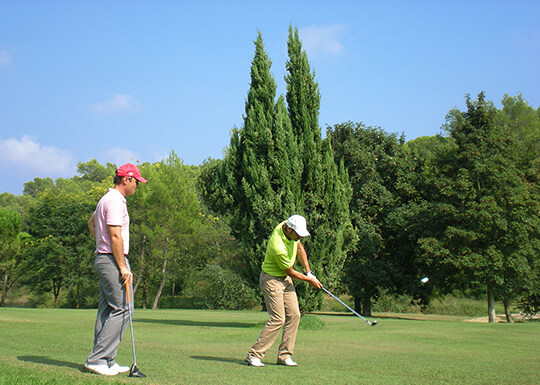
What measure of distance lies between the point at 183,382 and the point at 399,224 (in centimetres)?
2937

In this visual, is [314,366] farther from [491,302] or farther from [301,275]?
[491,302]

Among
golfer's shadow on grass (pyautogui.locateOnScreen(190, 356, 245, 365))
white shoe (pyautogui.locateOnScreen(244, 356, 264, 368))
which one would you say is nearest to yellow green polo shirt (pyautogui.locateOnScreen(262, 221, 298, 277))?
white shoe (pyautogui.locateOnScreen(244, 356, 264, 368))

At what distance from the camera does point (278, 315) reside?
744cm

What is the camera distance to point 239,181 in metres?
19.5

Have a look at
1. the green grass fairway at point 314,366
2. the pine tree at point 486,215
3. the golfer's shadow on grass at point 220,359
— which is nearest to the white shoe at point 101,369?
the green grass fairway at point 314,366

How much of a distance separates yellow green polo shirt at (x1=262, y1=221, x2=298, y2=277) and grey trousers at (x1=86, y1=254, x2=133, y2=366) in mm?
2225

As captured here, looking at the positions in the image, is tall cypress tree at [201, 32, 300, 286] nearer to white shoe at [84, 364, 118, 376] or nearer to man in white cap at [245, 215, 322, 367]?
man in white cap at [245, 215, 322, 367]

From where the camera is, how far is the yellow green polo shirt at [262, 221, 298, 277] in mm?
7348

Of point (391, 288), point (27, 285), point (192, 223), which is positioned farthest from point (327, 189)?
point (27, 285)

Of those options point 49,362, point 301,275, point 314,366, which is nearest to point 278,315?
point 301,275

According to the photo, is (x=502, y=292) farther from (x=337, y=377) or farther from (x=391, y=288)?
(x=337, y=377)

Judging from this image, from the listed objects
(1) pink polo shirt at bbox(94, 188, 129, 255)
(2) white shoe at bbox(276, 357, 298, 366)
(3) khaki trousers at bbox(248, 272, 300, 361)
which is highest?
(1) pink polo shirt at bbox(94, 188, 129, 255)

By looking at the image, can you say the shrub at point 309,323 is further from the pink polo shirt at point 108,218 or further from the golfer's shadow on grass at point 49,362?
the pink polo shirt at point 108,218

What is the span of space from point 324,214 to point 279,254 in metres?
11.7
